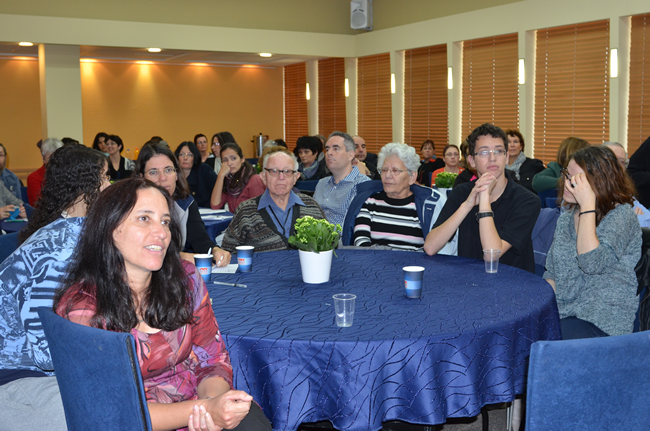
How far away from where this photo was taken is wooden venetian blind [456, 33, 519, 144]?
8.19 m

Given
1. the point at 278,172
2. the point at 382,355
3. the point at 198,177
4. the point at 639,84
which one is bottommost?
the point at 382,355

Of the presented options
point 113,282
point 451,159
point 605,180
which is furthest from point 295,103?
point 113,282

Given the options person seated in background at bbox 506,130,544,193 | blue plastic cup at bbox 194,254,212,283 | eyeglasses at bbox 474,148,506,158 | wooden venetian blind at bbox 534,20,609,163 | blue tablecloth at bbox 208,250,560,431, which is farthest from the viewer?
wooden venetian blind at bbox 534,20,609,163

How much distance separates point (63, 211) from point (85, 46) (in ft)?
23.5

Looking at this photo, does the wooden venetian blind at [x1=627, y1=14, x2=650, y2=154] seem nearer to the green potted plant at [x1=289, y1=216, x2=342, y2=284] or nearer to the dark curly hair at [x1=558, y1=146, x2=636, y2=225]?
the dark curly hair at [x1=558, y1=146, x2=636, y2=225]

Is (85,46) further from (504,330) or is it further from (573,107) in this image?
(504,330)

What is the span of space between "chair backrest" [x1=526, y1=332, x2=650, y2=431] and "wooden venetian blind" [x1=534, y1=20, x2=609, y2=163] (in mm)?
6395

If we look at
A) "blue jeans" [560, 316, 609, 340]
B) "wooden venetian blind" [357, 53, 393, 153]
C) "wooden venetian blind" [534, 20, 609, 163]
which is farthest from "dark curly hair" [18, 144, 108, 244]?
"wooden venetian blind" [357, 53, 393, 153]

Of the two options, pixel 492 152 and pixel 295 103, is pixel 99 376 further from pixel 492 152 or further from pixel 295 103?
pixel 295 103

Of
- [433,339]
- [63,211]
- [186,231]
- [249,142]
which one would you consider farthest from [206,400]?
[249,142]

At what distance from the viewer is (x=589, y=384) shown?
1412 mm

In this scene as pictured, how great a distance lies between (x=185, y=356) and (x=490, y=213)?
5.86 feet

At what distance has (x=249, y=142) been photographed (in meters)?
12.5

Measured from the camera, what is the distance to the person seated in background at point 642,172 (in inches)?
198
